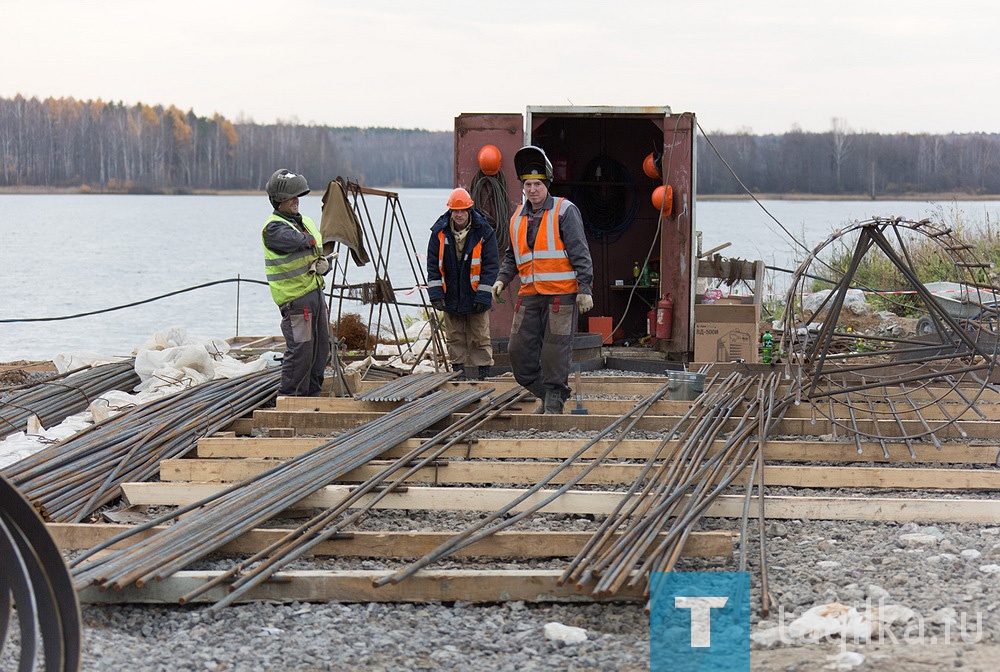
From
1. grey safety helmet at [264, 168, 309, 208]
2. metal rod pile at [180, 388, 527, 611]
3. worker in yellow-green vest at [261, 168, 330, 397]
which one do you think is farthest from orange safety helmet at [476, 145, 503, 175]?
metal rod pile at [180, 388, 527, 611]

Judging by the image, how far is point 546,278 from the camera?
7.40m

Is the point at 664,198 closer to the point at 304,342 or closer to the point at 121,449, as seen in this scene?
the point at 304,342

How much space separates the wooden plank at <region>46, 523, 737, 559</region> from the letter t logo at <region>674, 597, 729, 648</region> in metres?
0.42

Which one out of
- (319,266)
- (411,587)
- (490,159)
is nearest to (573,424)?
(319,266)

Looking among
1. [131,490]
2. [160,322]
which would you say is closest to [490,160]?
[131,490]

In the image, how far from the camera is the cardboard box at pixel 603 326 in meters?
11.5

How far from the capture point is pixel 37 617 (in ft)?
11.0

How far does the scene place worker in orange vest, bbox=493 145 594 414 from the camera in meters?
7.34

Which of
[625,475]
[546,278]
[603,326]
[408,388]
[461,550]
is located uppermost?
[546,278]

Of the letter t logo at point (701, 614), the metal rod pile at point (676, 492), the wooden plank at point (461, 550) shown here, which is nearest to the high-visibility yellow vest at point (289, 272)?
the metal rod pile at point (676, 492)

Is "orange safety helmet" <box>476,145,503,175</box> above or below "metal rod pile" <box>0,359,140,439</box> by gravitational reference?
above

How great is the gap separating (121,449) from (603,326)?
6.00 m

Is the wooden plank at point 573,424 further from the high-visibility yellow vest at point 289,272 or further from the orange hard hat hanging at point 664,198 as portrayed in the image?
the orange hard hat hanging at point 664,198
